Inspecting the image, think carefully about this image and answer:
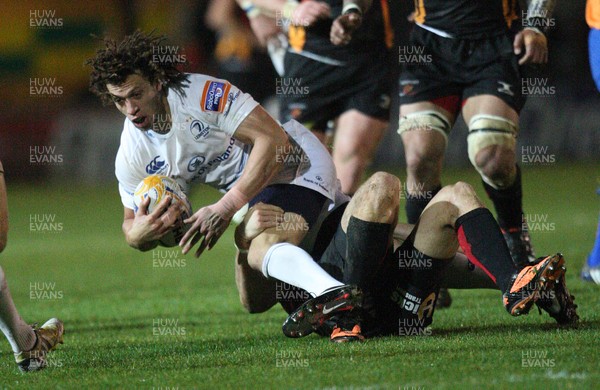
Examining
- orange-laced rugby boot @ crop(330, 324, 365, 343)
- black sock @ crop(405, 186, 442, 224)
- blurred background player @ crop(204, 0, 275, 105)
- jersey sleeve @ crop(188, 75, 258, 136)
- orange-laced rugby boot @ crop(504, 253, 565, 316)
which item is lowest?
blurred background player @ crop(204, 0, 275, 105)

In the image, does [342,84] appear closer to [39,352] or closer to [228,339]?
[228,339]

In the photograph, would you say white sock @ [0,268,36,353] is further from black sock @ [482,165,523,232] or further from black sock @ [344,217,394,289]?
black sock @ [482,165,523,232]

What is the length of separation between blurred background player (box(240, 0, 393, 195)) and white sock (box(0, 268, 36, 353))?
12.7 ft

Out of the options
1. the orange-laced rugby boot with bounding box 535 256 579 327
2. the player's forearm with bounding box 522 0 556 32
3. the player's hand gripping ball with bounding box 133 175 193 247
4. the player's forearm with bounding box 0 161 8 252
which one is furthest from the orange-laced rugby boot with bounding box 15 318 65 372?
the player's forearm with bounding box 522 0 556 32

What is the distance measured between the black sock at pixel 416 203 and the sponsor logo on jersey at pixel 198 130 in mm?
1835

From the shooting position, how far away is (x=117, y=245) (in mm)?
12266

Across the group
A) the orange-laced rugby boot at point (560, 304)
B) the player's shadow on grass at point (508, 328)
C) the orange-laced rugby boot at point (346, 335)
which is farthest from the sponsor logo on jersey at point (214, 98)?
the orange-laced rugby boot at point (560, 304)

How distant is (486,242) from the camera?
4.97 m

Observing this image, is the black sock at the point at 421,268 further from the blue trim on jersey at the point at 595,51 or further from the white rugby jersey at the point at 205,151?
the blue trim on jersey at the point at 595,51

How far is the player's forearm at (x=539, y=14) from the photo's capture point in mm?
6906

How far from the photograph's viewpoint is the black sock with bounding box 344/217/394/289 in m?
5.01

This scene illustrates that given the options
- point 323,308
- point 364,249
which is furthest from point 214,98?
point 323,308

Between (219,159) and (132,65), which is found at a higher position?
(132,65)

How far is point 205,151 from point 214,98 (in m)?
0.33
